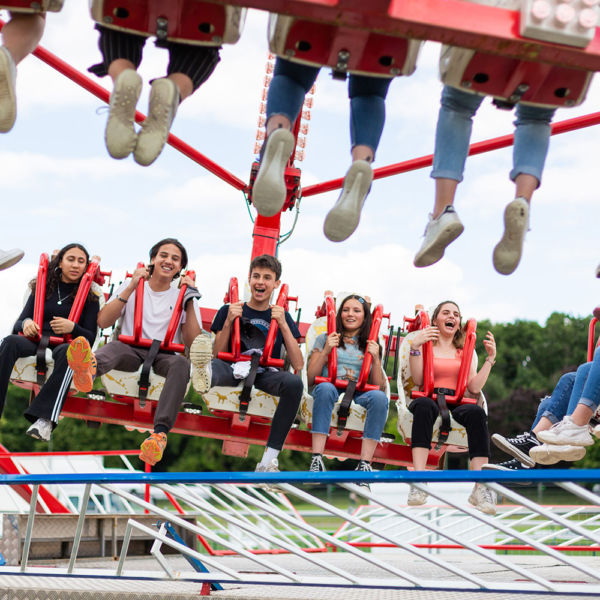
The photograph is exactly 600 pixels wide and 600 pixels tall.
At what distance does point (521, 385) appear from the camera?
43469 millimetres

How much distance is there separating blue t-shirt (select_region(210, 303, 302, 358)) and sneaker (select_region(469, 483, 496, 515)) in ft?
5.20

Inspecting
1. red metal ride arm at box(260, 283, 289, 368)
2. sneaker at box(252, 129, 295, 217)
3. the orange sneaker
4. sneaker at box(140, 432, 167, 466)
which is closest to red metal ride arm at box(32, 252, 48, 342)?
the orange sneaker

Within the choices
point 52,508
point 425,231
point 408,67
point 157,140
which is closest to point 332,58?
point 408,67

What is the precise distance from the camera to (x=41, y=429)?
5207 millimetres

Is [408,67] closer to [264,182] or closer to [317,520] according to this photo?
[264,182]

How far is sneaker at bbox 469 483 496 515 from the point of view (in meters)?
5.15

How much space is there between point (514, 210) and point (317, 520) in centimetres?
2733

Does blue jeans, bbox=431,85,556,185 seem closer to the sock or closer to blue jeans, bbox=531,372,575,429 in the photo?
the sock

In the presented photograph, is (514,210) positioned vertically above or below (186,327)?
above

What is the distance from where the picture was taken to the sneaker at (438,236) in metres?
3.06

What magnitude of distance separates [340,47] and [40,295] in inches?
150

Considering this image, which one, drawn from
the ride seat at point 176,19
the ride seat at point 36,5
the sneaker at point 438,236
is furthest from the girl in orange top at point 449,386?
the ride seat at point 36,5

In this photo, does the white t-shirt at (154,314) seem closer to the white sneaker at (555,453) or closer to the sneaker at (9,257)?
the sneaker at (9,257)

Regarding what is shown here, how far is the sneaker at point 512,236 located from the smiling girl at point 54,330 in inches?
125
